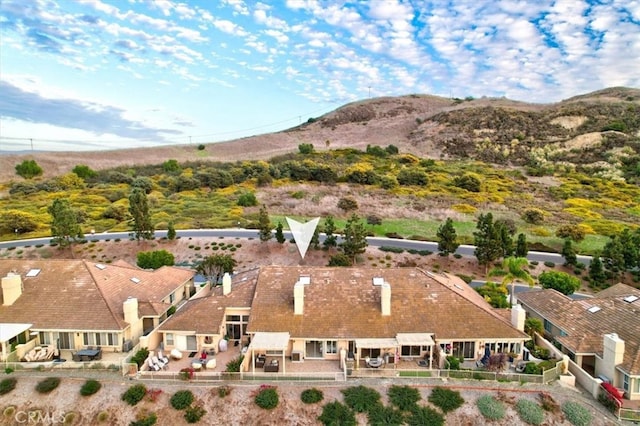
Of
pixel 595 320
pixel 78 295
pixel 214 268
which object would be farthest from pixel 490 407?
pixel 78 295

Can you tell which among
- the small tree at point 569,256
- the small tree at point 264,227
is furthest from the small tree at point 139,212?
the small tree at point 569,256

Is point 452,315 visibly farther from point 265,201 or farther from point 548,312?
point 265,201

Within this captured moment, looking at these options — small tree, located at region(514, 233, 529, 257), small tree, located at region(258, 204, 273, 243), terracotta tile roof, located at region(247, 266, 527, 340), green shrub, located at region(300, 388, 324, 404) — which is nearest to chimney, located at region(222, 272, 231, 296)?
terracotta tile roof, located at region(247, 266, 527, 340)

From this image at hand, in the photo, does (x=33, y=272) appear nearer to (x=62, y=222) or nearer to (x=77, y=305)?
(x=77, y=305)

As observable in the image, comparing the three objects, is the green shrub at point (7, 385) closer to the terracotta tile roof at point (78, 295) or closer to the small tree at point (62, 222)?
the terracotta tile roof at point (78, 295)

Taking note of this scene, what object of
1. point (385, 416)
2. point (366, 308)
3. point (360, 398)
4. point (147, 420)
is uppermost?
point (366, 308)

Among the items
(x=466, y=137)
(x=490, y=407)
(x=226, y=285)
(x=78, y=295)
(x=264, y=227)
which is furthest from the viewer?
(x=466, y=137)

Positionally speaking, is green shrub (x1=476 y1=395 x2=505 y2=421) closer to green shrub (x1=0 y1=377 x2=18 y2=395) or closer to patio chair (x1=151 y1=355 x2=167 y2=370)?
patio chair (x1=151 y1=355 x2=167 y2=370)
